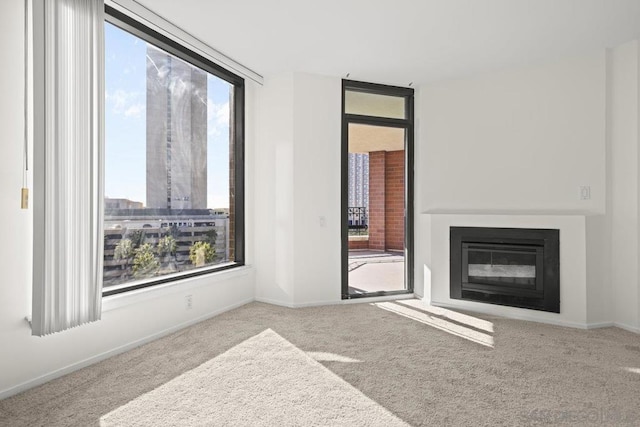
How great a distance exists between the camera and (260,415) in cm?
205

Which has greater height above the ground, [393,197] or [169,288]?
[393,197]

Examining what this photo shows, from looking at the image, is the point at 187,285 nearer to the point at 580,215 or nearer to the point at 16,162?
the point at 16,162

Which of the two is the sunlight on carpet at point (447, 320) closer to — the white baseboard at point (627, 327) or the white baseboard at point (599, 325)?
the white baseboard at point (599, 325)

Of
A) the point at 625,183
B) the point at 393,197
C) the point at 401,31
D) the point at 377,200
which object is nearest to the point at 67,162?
the point at 401,31

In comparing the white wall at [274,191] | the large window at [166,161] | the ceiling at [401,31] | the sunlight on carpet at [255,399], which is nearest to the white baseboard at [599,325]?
the sunlight on carpet at [255,399]

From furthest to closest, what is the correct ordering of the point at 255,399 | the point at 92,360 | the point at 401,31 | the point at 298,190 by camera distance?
the point at 298,190 → the point at 401,31 → the point at 92,360 → the point at 255,399

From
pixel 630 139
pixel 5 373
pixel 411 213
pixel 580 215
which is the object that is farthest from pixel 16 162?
pixel 630 139

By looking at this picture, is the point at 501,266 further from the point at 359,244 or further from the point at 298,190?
the point at 359,244

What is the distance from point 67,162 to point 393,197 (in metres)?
5.31

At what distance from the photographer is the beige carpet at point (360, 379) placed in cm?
205

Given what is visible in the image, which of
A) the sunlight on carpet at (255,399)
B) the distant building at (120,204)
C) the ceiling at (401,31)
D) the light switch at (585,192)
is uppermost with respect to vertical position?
the ceiling at (401,31)

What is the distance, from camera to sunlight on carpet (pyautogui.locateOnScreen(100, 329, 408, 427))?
2006 mm

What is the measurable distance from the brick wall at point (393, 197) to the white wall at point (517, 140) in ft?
7.51

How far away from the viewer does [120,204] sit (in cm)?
308
